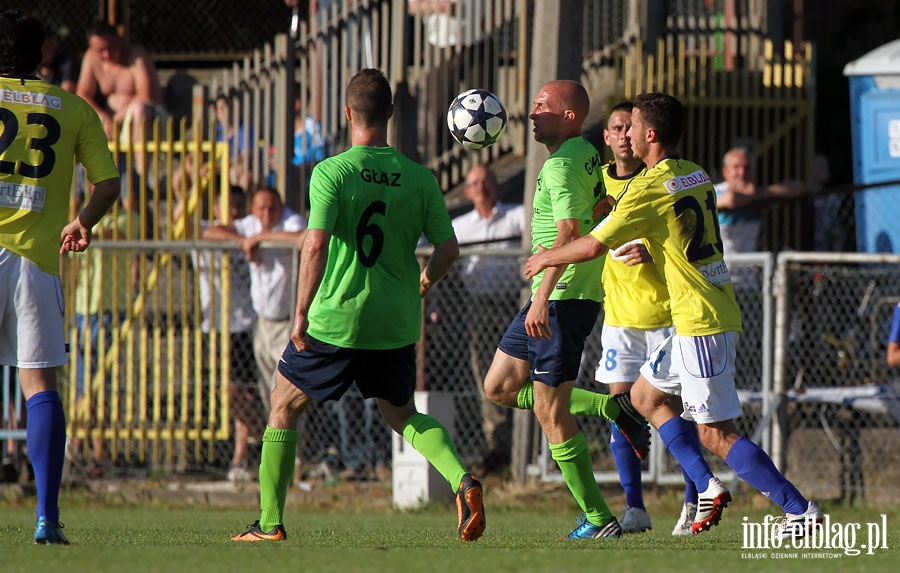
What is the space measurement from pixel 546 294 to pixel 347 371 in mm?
1029

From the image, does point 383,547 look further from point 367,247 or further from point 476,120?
point 476,120

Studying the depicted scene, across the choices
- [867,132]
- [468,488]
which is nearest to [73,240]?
[468,488]

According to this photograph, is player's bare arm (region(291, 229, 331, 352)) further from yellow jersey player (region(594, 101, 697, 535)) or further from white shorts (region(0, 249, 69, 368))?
yellow jersey player (region(594, 101, 697, 535))

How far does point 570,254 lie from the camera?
643 cm

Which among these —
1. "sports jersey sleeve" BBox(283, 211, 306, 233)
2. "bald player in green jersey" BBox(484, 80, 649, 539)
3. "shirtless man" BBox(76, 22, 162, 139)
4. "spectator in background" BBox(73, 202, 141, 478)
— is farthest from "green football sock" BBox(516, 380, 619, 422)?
"shirtless man" BBox(76, 22, 162, 139)

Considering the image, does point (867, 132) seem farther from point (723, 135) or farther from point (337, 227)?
point (337, 227)

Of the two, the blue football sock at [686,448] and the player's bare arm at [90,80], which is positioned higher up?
the player's bare arm at [90,80]

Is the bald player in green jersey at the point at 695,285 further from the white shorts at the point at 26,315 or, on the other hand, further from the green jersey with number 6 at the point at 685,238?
the white shorts at the point at 26,315

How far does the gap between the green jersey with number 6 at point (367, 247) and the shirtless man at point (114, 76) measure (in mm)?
7940

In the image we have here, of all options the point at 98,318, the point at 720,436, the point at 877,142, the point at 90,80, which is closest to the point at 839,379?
the point at 877,142

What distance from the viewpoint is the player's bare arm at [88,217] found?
6379 millimetres

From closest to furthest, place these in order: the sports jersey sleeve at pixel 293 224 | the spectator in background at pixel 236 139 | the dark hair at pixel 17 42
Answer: the dark hair at pixel 17 42 < the sports jersey sleeve at pixel 293 224 < the spectator in background at pixel 236 139

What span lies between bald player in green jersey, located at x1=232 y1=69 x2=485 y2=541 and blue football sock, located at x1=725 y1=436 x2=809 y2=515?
127cm

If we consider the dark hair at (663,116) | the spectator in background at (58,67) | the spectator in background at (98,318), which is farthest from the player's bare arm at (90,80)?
the dark hair at (663,116)
